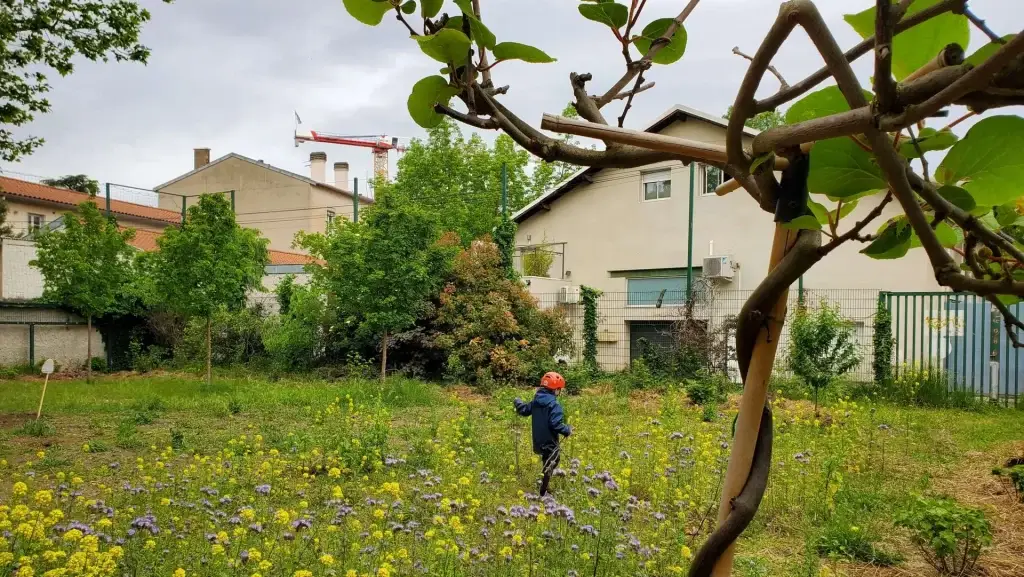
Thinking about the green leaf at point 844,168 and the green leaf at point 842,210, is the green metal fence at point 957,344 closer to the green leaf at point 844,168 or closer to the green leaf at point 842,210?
the green leaf at point 842,210

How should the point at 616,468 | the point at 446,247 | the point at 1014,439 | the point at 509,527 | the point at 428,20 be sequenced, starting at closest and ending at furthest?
the point at 428,20 < the point at 509,527 < the point at 616,468 < the point at 1014,439 < the point at 446,247

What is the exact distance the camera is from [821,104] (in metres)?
0.54

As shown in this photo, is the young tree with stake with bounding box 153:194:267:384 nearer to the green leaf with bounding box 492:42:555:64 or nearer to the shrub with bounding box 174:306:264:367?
the shrub with bounding box 174:306:264:367

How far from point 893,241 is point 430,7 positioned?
0.45 meters

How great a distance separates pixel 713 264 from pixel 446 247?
19.3ft

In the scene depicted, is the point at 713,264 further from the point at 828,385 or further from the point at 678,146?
the point at 678,146

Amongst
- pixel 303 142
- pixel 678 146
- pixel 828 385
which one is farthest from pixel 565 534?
pixel 303 142

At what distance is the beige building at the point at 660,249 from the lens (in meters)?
14.5

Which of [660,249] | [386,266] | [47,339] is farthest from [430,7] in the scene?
[47,339]

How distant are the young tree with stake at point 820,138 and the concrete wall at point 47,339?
20.2 metres

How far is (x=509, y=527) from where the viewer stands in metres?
4.09

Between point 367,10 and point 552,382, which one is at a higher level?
point 367,10

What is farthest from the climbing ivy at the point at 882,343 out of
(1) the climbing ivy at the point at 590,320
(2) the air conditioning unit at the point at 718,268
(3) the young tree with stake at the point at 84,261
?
(3) the young tree with stake at the point at 84,261

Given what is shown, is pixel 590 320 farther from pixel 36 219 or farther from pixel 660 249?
pixel 36 219
